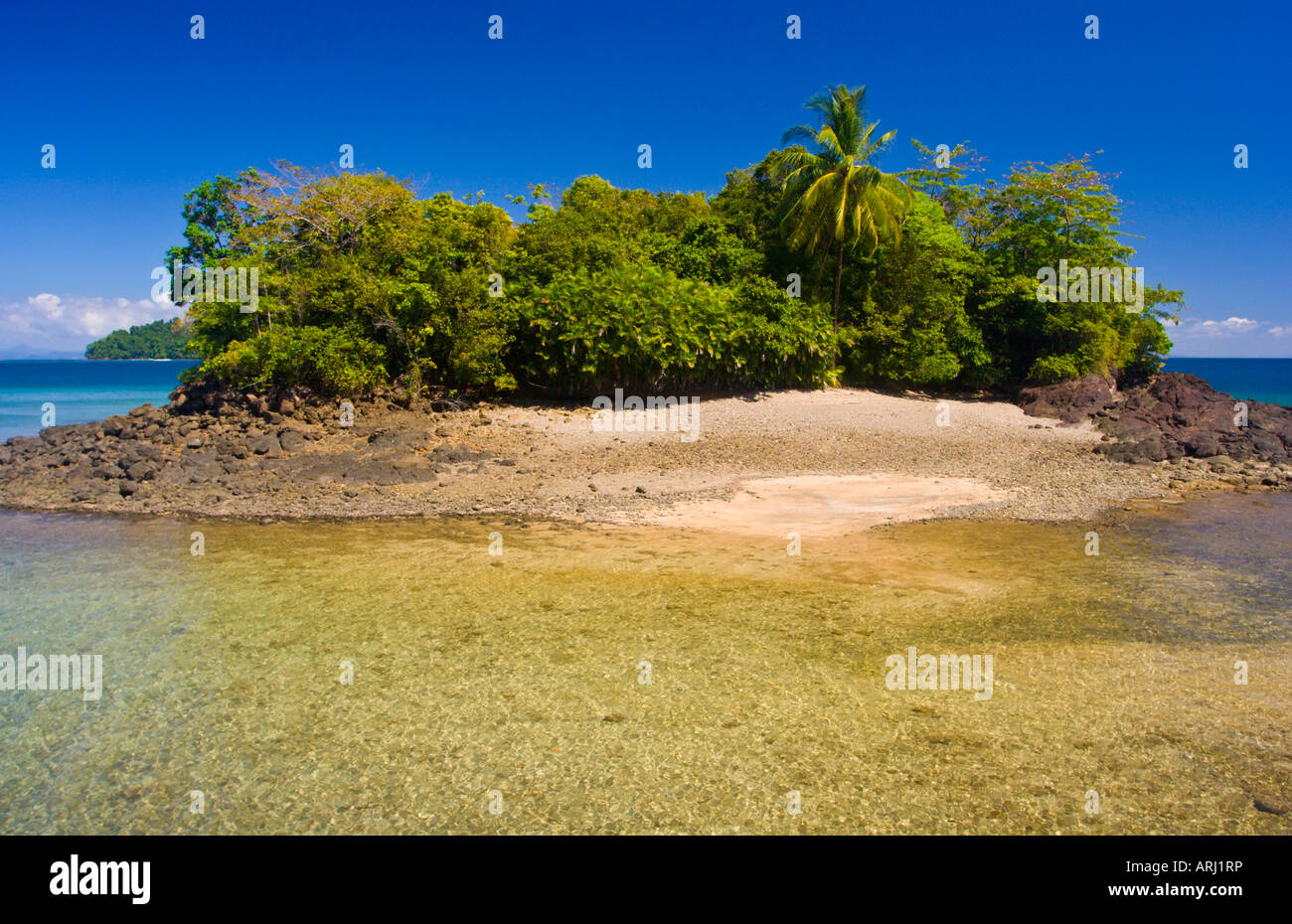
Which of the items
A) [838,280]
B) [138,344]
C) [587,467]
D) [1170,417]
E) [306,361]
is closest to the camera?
[587,467]

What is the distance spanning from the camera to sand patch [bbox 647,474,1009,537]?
11375 mm

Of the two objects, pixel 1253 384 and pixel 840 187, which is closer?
pixel 840 187

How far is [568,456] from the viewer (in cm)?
1531

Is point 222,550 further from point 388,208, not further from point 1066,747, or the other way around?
point 388,208

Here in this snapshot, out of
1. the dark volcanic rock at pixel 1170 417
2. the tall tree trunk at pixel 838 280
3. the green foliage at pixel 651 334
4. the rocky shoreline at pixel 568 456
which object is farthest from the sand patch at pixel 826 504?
the tall tree trunk at pixel 838 280

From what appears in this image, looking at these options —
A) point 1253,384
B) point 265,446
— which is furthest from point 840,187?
point 1253,384

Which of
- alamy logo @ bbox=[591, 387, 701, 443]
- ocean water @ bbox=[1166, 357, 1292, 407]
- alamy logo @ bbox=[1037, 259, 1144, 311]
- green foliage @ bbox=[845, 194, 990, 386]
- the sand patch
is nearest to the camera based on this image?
the sand patch

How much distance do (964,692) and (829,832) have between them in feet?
7.47

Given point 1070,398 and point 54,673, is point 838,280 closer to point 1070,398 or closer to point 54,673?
point 1070,398

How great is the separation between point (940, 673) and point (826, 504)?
6.40 m

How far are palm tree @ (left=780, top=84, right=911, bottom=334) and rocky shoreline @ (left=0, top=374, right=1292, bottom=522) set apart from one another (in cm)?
503

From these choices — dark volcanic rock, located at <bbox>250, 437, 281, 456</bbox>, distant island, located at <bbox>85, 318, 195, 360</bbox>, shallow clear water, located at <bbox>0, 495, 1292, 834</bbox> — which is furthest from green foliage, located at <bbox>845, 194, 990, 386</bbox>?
distant island, located at <bbox>85, 318, 195, 360</bbox>

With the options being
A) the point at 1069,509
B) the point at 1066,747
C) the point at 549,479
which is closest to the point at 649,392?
the point at 549,479
